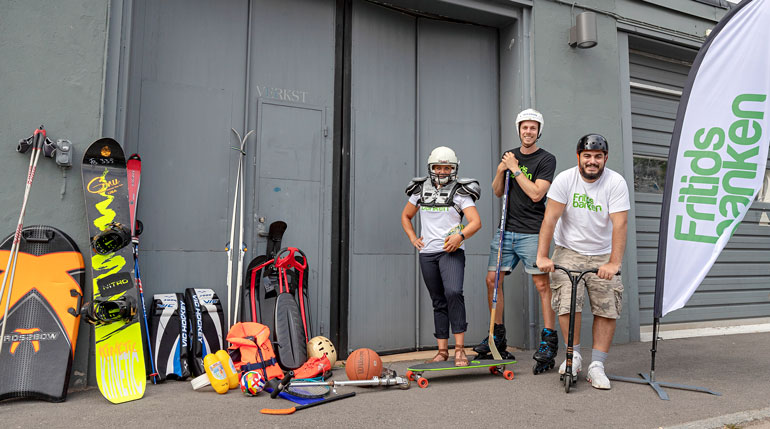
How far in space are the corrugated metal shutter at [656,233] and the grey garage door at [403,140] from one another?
7.20 ft

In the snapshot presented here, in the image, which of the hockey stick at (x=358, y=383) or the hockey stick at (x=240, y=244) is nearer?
the hockey stick at (x=358, y=383)

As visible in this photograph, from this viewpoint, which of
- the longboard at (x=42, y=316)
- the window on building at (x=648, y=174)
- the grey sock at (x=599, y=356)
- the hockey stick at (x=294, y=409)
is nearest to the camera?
the hockey stick at (x=294, y=409)

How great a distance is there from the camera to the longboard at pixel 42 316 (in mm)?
3314

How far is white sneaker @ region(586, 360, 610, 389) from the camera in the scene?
3.67 m

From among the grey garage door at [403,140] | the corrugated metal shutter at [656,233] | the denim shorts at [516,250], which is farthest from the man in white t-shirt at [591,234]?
the corrugated metal shutter at [656,233]

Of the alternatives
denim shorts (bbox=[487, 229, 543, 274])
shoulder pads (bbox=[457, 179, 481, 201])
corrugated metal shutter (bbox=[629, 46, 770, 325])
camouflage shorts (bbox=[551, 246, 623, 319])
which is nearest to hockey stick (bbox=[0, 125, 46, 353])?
shoulder pads (bbox=[457, 179, 481, 201])

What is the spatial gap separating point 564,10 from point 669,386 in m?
4.35

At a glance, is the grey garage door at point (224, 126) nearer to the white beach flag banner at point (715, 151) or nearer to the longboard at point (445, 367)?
the longboard at point (445, 367)

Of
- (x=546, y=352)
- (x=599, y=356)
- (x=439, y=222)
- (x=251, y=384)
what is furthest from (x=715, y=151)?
(x=251, y=384)

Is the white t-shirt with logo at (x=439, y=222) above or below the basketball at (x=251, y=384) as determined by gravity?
above

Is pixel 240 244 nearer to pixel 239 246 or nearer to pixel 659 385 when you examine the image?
pixel 239 246

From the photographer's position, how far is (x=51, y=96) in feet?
12.2

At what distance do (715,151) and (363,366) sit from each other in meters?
3.15

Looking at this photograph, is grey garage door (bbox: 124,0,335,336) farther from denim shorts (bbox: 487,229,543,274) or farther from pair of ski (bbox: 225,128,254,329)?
denim shorts (bbox: 487,229,543,274)
